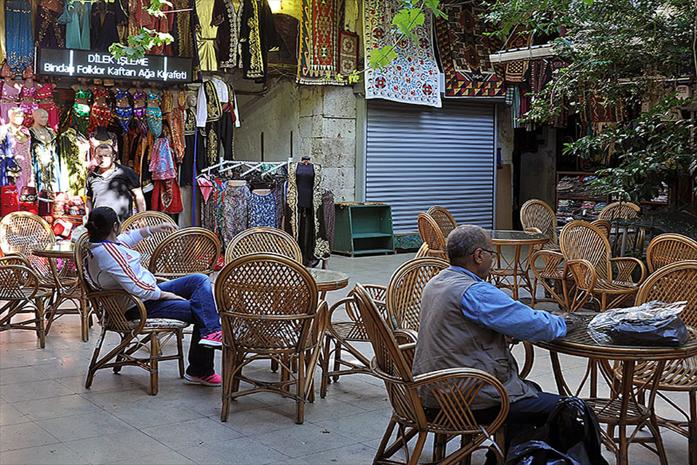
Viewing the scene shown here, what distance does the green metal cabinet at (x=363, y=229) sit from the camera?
43.2ft

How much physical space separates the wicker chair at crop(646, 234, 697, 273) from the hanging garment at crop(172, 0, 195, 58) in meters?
7.03

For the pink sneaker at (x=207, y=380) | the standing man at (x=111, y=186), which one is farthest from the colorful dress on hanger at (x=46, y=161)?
the pink sneaker at (x=207, y=380)

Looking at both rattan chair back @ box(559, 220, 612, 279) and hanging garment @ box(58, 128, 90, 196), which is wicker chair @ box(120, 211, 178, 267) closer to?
hanging garment @ box(58, 128, 90, 196)

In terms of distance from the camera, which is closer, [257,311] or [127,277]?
[257,311]

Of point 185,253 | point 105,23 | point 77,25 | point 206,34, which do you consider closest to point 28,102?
point 77,25

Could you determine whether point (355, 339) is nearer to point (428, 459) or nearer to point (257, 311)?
point (257, 311)

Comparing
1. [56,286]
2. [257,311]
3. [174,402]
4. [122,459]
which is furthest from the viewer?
[56,286]

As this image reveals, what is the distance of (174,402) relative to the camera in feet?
17.8

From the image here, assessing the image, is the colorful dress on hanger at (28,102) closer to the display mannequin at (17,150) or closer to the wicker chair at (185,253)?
the display mannequin at (17,150)

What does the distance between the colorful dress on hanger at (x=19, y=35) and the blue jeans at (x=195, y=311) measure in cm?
599

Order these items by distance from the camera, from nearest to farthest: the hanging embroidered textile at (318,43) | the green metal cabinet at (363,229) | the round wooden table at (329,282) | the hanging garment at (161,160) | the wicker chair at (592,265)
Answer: the round wooden table at (329,282), the wicker chair at (592,265), the hanging garment at (161,160), the hanging embroidered textile at (318,43), the green metal cabinet at (363,229)

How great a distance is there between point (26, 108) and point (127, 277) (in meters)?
5.97

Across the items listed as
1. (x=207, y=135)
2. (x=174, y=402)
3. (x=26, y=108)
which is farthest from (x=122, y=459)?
(x=207, y=135)

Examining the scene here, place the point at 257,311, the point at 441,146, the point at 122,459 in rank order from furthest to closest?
the point at 441,146 → the point at 257,311 → the point at 122,459
